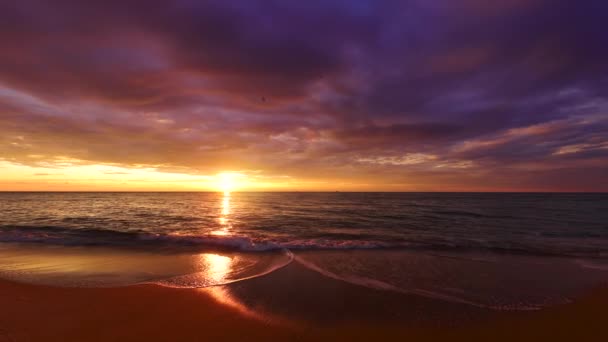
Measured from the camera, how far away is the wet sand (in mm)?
4680

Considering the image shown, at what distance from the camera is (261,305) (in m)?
5.87

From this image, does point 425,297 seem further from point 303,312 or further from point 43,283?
point 43,283

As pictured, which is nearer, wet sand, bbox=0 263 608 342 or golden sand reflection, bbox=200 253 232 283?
wet sand, bbox=0 263 608 342

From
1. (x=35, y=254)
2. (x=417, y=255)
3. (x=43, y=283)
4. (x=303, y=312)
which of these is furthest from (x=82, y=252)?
(x=417, y=255)

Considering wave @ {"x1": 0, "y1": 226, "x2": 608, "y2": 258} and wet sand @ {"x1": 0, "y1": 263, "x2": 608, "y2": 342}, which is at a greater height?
wet sand @ {"x1": 0, "y1": 263, "x2": 608, "y2": 342}

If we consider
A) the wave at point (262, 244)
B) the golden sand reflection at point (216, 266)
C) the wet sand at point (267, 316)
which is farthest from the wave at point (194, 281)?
the wave at point (262, 244)

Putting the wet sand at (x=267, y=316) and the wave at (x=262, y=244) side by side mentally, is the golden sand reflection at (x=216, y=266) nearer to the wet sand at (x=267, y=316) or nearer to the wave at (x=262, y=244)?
the wet sand at (x=267, y=316)

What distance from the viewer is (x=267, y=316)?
5.38 m

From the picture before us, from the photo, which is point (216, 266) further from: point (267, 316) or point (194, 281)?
point (267, 316)

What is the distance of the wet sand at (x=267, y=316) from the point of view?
468 centimetres

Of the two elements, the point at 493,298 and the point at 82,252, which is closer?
the point at 493,298

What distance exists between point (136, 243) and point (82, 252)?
2340mm

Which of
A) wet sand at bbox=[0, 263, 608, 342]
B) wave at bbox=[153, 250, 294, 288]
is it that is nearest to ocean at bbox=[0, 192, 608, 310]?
wave at bbox=[153, 250, 294, 288]

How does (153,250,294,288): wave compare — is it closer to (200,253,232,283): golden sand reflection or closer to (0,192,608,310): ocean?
(0,192,608,310): ocean
